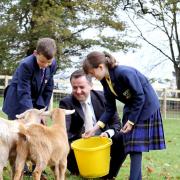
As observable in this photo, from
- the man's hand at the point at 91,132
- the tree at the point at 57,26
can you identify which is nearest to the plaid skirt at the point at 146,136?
the man's hand at the point at 91,132

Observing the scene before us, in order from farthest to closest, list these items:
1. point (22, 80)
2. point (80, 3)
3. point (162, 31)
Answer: point (162, 31) < point (80, 3) < point (22, 80)

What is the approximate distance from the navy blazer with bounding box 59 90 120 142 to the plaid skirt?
2.82ft

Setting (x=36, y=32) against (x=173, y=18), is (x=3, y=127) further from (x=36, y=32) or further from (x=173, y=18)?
(x=173, y=18)

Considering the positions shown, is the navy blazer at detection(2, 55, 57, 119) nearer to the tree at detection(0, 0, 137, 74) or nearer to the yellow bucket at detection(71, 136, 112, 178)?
the yellow bucket at detection(71, 136, 112, 178)

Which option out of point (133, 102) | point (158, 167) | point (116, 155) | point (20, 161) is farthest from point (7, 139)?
point (158, 167)

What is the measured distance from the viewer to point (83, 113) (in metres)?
6.05

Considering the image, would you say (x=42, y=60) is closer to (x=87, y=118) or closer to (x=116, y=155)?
(x=87, y=118)

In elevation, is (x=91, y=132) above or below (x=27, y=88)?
below

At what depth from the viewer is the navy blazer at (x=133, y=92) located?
16.3 ft

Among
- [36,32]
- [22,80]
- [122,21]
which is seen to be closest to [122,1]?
[122,21]

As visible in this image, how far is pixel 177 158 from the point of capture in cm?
804

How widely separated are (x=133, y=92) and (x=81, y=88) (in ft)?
3.45

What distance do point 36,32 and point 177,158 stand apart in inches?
672

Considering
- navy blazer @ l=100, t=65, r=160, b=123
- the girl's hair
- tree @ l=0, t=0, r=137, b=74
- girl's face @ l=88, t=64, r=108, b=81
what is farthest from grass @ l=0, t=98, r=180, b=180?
tree @ l=0, t=0, r=137, b=74
